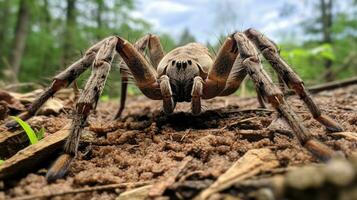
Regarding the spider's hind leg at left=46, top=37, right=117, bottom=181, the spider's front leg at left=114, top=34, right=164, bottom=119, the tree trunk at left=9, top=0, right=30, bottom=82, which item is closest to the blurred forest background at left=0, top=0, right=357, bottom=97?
the tree trunk at left=9, top=0, right=30, bottom=82

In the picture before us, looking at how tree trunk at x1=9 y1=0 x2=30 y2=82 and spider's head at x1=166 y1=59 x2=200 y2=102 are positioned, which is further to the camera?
tree trunk at x1=9 y1=0 x2=30 y2=82

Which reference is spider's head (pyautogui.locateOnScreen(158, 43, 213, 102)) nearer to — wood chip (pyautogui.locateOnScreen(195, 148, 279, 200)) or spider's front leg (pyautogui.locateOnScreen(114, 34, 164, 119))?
spider's front leg (pyautogui.locateOnScreen(114, 34, 164, 119))

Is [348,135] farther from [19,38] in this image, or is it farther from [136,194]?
[19,38]

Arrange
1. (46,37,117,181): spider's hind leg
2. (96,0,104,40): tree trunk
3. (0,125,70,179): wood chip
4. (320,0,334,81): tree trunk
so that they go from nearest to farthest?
1. (0,125,70,179): wood chip
2. (46,37,117,181): spider's hind leg
3. (96,0,104,40): tree trunk
4. (320,0,334,81): tree trunk

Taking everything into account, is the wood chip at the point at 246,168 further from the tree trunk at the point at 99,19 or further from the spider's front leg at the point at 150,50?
the tree trunk at the point at 99,19

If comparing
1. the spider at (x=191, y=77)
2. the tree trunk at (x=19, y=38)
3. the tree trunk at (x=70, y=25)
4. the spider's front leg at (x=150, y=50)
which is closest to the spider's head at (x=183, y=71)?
the spider at (x=191, y=77)

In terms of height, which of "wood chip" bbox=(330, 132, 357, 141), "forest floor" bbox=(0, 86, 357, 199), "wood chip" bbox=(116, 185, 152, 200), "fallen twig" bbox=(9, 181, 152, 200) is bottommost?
"wood chip" bbox=(116, 185, 152, 200)
